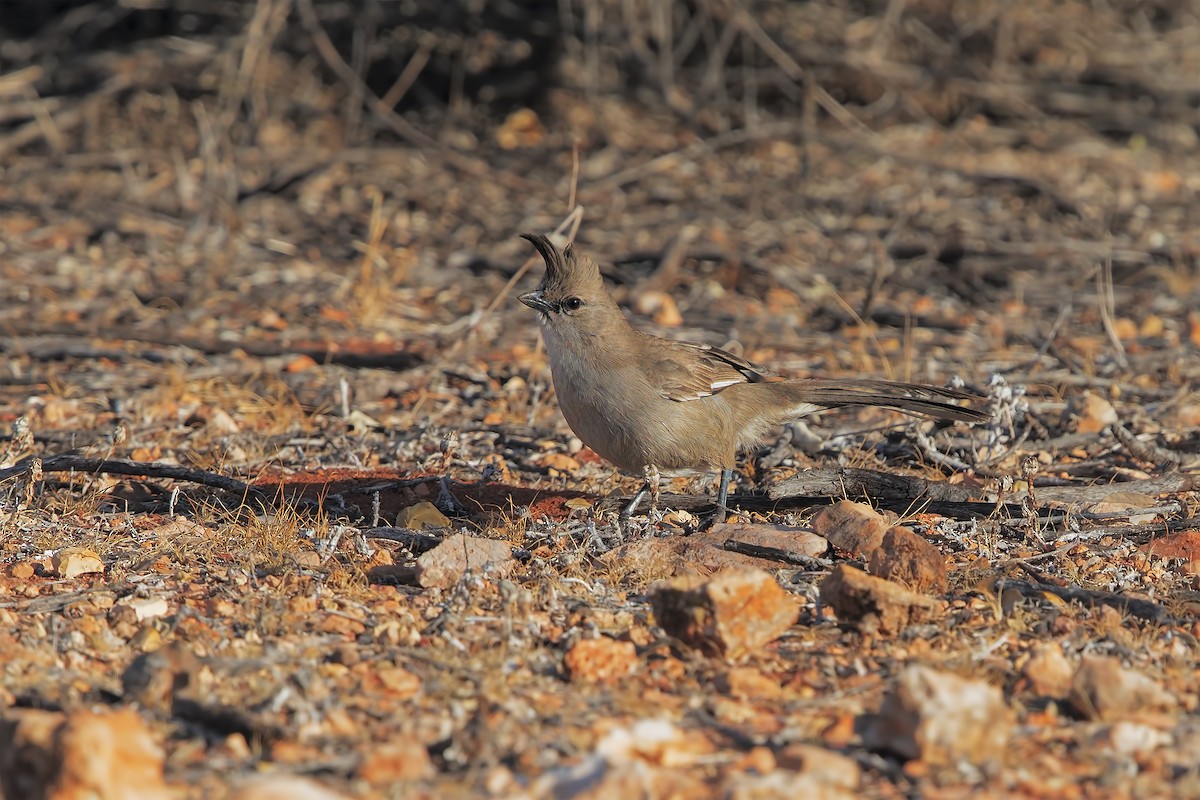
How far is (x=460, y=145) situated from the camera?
468 inches

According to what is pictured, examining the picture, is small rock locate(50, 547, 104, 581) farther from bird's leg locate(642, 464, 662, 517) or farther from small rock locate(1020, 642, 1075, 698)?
small rock locate(1020, 642, 1075, 698)

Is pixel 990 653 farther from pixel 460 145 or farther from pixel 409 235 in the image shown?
pixel 460 145

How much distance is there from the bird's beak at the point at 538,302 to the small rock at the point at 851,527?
4.66 feet

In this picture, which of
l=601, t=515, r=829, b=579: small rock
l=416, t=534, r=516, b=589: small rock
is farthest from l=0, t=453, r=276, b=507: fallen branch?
l=601, t=515, r=829, b=579: small rock

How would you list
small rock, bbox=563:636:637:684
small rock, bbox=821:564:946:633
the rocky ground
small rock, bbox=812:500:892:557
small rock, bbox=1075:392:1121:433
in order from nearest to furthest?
the rocky ground → small rock, bbox=563:636:637:684 → small rock, bbox=821:564:946:633 → small rock, bbox=812:500:892:557 → small rock, bbox=1075:392:1121:433

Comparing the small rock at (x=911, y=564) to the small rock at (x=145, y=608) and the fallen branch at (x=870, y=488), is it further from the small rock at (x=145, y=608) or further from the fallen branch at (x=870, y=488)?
the small rock at (x=145, y=608)

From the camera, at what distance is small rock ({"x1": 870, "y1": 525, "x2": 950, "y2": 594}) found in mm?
4195

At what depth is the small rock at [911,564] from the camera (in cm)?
420

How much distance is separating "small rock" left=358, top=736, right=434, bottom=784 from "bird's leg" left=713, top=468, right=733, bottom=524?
2.01 meters

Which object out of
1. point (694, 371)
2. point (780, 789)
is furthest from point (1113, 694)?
point (694, 371)

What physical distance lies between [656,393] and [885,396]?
2.92 feet

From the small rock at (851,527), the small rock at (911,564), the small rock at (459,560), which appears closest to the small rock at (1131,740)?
the small rock at (911,564)

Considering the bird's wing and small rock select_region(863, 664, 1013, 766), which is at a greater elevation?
small rock select_region(863, 664, 1013, 766)

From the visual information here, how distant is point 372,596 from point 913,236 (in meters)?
6.70
